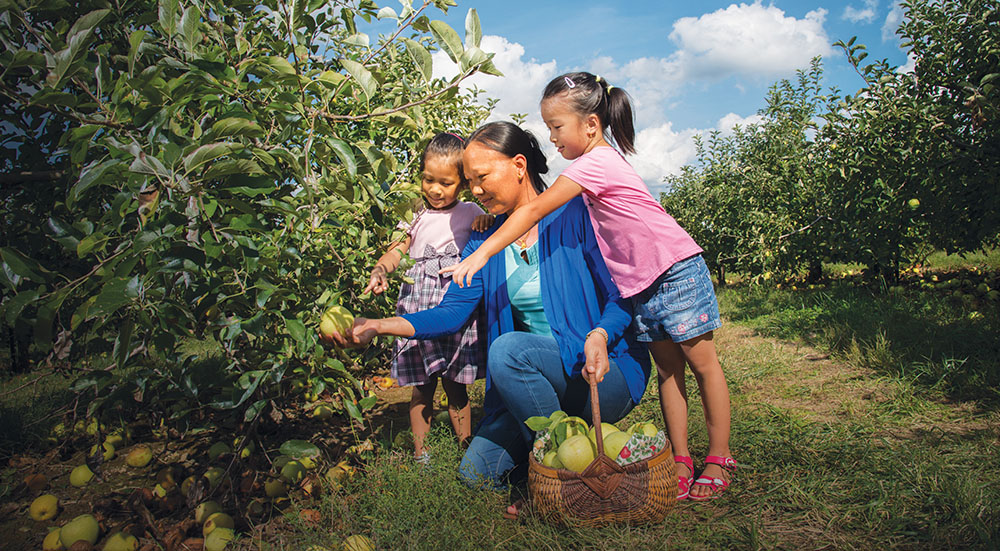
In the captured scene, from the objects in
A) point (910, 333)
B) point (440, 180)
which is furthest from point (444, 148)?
point (910, 333)

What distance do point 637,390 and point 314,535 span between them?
43.8 inches

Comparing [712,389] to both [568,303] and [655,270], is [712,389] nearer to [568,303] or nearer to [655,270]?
[655,270]

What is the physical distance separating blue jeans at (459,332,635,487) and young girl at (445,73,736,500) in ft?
0.76

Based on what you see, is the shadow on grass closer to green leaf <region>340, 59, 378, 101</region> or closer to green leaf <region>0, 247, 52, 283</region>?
green leaf <region>340, 59, 378, 101</region>

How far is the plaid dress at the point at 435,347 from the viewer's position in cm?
240

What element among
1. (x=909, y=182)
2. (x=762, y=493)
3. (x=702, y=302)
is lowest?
(x=762, y=493)

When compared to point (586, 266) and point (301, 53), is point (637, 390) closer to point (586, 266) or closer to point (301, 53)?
point (586, 266)

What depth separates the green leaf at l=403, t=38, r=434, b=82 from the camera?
1460mm

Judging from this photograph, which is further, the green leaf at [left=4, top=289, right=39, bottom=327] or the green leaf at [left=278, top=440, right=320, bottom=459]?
the green leaf at [left=278, top=440, right=320, bottom=459]

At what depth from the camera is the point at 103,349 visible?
193cm

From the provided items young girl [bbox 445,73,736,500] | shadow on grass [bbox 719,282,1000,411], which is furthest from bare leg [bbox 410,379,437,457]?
shadow on grass [bbox 719,282,1000,411]

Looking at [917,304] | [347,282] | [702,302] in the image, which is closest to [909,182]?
[917,304]

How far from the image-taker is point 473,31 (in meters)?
1.46

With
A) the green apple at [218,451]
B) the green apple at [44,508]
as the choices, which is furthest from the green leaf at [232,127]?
the green apple at [44,508]
